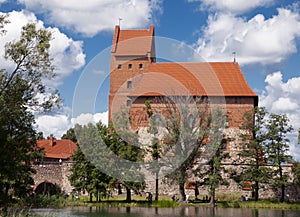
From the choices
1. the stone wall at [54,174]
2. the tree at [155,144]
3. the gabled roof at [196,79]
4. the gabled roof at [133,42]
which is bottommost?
the stone wall at [54,174]

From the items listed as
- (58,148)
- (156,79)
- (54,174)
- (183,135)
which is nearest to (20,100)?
(183,135)

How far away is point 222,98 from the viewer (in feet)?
156

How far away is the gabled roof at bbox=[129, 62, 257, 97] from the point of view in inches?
1879

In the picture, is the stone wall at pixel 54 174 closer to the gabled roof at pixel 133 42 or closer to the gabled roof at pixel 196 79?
the gabled roof at pixel 196 79

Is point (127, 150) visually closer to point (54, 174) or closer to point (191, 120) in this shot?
point (191, 120)

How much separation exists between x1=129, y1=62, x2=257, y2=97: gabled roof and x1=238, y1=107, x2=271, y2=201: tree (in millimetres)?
9514

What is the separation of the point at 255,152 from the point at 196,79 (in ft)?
52.8

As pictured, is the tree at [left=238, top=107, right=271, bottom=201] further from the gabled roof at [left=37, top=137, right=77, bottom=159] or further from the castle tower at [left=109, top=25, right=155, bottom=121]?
the gabled roof at [left=37, top=137, right=77, bottom=159]

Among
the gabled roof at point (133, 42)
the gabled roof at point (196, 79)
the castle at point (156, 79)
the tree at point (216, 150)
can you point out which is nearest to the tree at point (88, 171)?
the tree at point (216, 150)

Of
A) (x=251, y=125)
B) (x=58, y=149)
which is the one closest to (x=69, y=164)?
(x=58, y=149)

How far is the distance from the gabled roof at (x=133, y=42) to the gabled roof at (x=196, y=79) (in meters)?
2.12

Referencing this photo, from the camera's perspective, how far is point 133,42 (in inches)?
2101

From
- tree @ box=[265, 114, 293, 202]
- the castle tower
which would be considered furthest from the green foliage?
the castle tower

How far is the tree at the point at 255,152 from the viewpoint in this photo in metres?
35.5
